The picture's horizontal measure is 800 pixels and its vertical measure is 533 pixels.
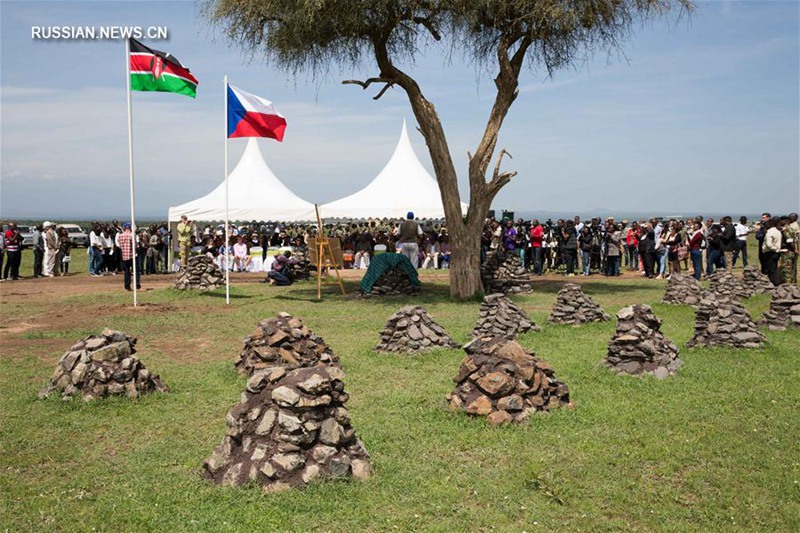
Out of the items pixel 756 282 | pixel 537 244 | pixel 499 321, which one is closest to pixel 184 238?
pixel 537 244

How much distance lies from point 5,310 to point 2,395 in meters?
10.0

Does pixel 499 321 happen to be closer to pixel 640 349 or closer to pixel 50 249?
pixel 640 349

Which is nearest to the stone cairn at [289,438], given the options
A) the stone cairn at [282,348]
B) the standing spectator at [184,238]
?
the stone cairn at [282,348]

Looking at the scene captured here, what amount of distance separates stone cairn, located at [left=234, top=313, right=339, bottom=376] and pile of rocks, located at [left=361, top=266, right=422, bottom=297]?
1035 centimetres

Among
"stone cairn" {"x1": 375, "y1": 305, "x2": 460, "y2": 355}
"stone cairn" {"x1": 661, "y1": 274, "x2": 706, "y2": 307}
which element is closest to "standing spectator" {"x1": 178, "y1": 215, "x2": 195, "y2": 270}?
"stone cairn" {"x1": 375, "y1": 305, "x2": 460, "y2": 355}

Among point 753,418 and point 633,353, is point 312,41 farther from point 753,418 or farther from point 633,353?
point 753,418

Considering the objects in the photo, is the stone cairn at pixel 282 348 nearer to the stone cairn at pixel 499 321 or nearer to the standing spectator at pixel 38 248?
the stone cairn at pixel 499 321

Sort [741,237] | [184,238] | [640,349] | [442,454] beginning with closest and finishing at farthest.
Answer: [442,454] → [640,349] → [741,237] → [184,238]

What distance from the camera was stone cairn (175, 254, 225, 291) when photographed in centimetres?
2316

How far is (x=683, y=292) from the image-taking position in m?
19.2

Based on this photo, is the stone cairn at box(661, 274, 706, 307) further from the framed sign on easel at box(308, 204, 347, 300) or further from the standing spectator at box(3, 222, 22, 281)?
the standing spectator at box(3, 222, 22, 281)

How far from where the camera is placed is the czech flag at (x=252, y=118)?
20.0 meters

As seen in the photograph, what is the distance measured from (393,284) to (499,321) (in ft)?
26.6

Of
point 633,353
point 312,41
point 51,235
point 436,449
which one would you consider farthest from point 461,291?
point 51,235
